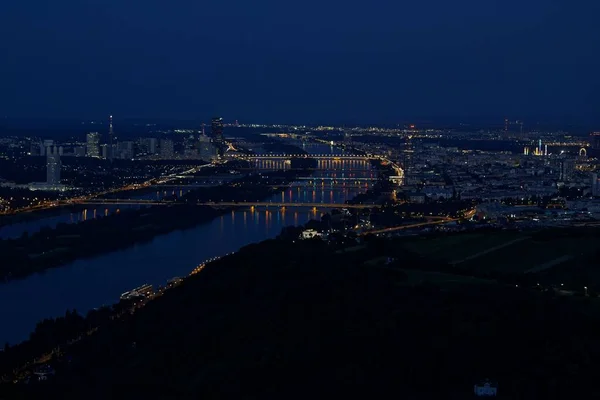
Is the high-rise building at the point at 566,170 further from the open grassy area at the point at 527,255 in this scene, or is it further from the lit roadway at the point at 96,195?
the open grassy area at the point at 527,255

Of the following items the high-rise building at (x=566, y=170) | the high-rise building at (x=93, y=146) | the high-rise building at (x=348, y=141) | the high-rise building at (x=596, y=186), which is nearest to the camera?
the high-rise building at (x=596, y=186)

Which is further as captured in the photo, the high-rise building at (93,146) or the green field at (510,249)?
the high-rise building at (93,146)

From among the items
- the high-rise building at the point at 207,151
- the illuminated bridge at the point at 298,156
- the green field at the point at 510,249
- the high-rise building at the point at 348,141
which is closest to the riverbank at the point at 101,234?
the green field at the point at 510,249

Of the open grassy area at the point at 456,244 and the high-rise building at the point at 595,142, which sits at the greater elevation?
the open grassy area at the point at 456,244

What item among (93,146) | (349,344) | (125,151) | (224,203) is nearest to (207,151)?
(125,151)

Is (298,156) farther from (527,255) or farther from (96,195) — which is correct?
(527,255)

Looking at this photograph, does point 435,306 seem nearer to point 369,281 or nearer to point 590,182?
point 369,281
